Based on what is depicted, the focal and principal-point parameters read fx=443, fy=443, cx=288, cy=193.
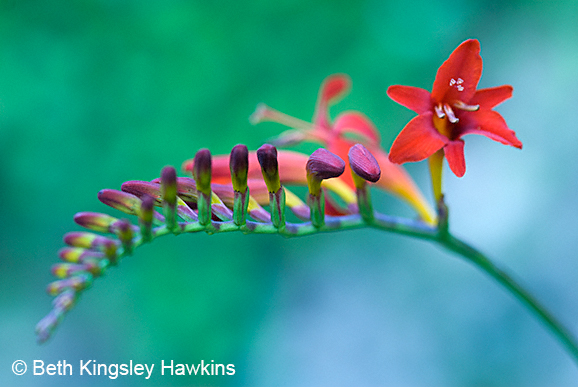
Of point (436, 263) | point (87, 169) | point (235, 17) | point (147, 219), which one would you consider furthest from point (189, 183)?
point (235, 17)

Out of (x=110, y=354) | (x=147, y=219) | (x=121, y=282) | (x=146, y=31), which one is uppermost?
(x=146, y=31)

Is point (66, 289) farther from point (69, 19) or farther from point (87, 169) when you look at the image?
point (69, 19)

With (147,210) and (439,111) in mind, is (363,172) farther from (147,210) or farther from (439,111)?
(147,210)

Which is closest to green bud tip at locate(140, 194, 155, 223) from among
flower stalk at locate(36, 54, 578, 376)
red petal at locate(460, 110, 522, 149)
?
flower stalk at locate(36, 54, 578, 376)

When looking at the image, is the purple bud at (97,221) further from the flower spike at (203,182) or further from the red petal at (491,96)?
the red petal at (491,96)

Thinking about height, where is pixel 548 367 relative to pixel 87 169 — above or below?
below
